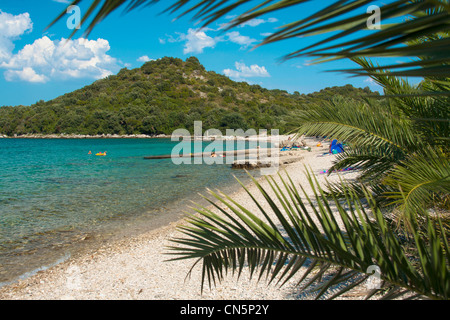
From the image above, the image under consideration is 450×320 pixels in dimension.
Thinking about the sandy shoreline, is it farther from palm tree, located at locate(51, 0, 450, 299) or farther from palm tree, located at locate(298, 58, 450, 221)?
Answer: palm tree, located at locate(51, 0, 450, 299)

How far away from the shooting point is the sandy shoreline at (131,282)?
390 centimetres

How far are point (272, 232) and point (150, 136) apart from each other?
3227 inches

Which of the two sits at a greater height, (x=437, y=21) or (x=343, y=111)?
(x=343, y=111)

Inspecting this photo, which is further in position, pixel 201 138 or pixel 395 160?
pixel 201 138

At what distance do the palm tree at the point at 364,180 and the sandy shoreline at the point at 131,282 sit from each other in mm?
1168

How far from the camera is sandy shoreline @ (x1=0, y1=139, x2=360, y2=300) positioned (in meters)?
3.90

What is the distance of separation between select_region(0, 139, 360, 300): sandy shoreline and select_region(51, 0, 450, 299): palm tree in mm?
1168

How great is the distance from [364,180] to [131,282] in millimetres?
3616

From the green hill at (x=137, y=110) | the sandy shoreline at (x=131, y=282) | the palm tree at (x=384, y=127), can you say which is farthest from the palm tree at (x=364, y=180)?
the green hill at (x=137, y=110)

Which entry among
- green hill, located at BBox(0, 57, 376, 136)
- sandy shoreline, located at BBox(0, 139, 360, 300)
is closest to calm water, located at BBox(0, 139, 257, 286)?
sandy shoreline, located at BBox(0, 139, 360, 300)

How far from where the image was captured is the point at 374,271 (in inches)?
54.5
